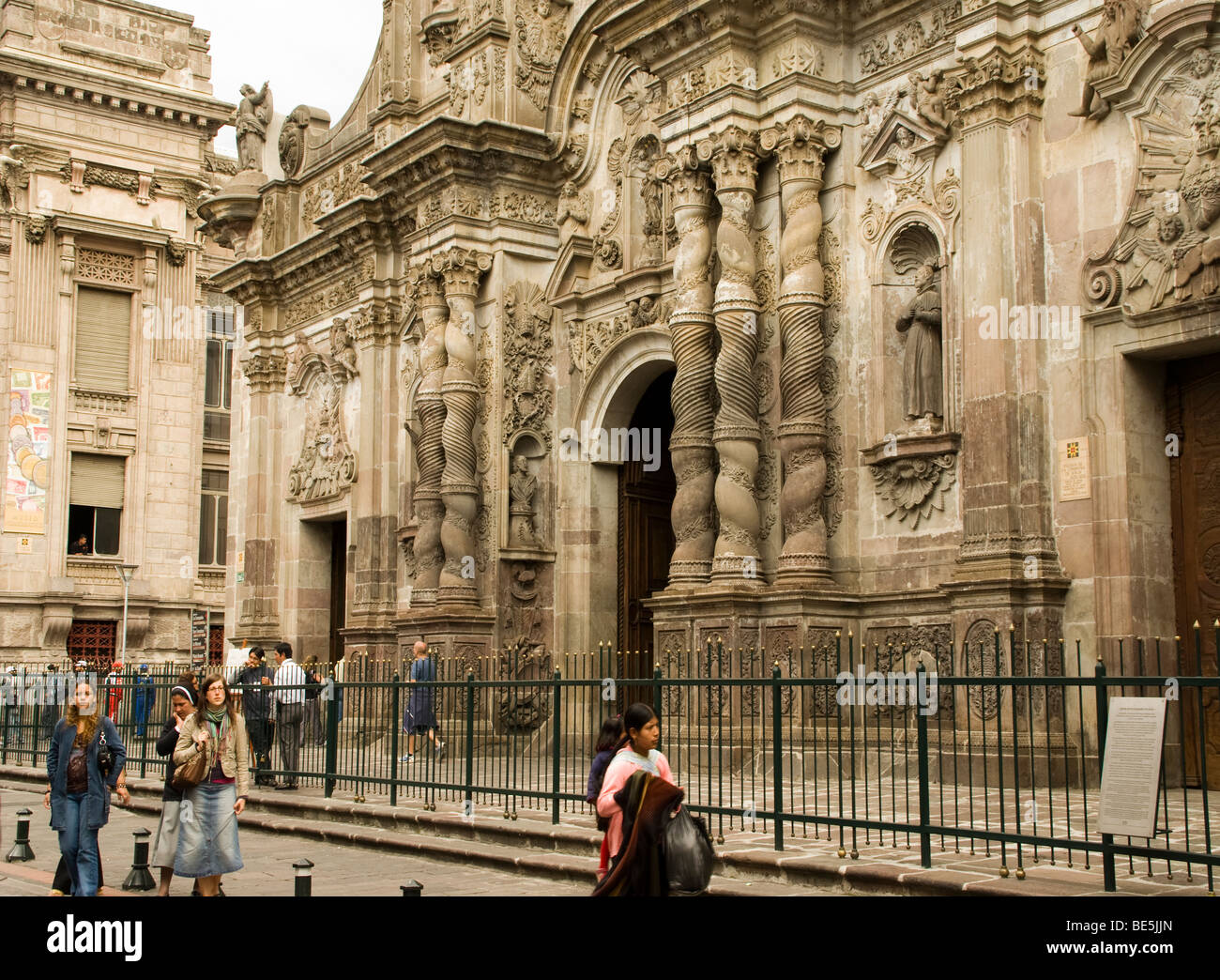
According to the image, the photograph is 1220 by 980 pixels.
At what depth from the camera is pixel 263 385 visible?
25.7 metres

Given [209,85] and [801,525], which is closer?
[801,525]

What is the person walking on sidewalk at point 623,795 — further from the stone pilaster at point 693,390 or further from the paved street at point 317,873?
the stone pilaster at point 693,390

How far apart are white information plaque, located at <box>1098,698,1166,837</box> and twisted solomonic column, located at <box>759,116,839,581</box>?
6683mm

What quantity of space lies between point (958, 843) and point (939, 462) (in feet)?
17.8

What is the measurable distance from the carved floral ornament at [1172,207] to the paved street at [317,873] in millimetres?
7116

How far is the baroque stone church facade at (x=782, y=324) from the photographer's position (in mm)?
12516

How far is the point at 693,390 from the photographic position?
15648mm

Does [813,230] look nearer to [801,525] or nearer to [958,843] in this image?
[801,525]

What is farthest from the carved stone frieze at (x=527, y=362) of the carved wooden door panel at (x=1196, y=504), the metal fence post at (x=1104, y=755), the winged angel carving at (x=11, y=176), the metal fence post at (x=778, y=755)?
the winged angel carving at (x=11, y=176)

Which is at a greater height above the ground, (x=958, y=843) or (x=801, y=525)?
(x=801, y=525)

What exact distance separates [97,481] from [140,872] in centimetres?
2716

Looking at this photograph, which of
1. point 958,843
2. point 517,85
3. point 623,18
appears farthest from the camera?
point 517,85

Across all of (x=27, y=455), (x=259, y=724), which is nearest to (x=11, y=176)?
(x=27, y=455)
